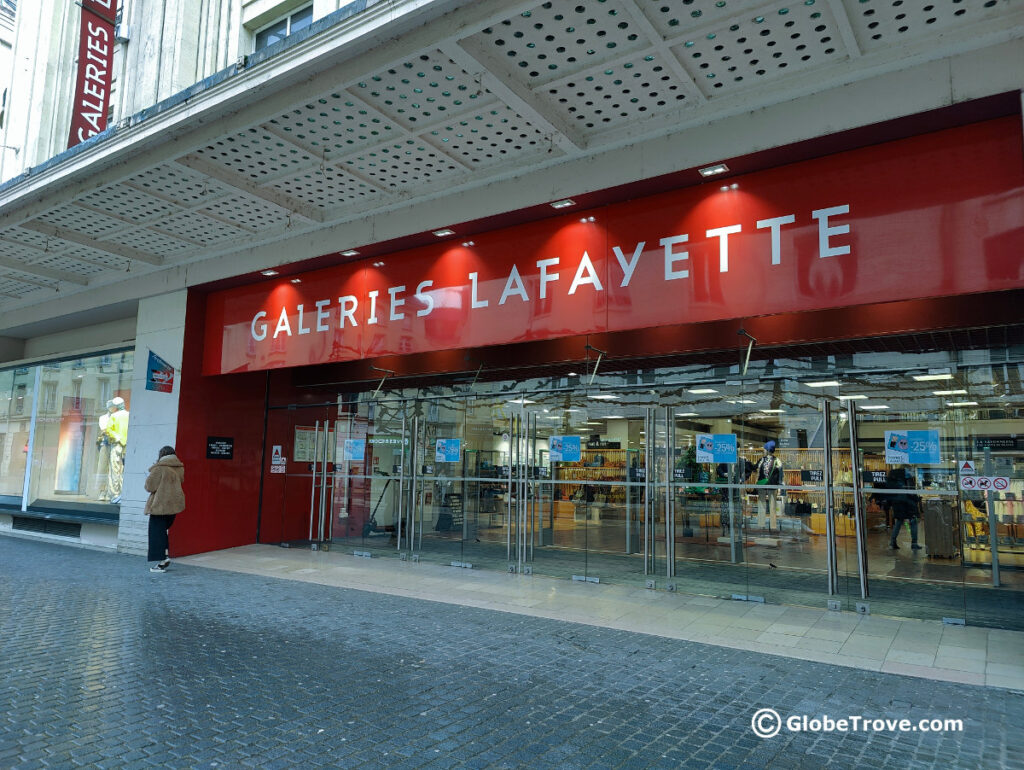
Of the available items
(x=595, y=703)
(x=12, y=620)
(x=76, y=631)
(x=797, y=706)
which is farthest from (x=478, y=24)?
(x=12, y=620)

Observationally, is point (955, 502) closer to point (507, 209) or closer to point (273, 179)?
point (507, 209)

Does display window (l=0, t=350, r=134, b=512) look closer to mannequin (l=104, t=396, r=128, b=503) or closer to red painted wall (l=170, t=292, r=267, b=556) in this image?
mannequin (l=104, t=396, r=128, b=503)

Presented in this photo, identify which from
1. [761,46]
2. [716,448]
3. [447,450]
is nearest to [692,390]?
[716,448]

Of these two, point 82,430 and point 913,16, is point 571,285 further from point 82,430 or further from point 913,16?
point 82,430

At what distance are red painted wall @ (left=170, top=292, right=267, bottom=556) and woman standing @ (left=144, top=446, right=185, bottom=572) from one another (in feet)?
3.59

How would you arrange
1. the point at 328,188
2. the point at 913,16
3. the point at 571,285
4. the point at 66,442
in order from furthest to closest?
the point at 66,442 → the point at 328,188 → the point at 571,285 → the point at 913,16

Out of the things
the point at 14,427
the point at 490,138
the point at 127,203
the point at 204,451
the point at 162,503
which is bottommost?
the point at 162,503

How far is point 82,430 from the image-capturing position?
1369 centimetres

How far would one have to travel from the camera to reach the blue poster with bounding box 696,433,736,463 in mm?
8383

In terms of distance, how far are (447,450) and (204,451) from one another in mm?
4182

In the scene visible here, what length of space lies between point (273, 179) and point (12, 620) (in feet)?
17.4

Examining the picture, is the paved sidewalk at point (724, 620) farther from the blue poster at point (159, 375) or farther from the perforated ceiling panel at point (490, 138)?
the perforated ceiling panel at point (490, 138)

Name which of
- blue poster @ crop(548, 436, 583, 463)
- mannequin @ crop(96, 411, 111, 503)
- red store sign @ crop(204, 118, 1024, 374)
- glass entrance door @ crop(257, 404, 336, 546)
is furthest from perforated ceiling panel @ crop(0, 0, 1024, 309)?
mannequin @ crop(96, 411, 111, 503)

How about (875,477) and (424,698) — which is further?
(875,477)
